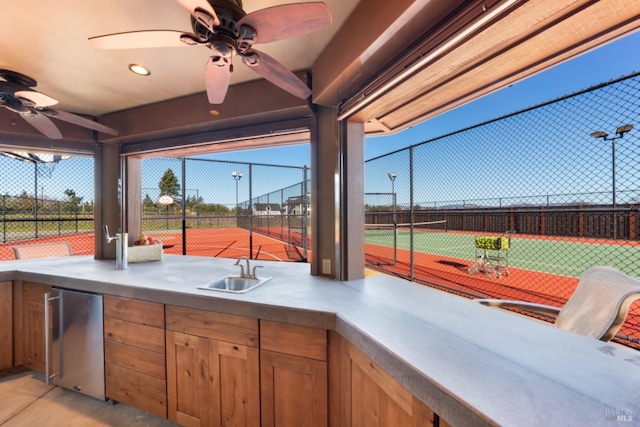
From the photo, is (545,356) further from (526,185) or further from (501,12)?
(526,185)

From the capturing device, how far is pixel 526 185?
385 centimetres

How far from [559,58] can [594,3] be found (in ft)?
0.92

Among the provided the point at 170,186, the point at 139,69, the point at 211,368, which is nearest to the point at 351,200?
the point at 211,368

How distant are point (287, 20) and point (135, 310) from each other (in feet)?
6.48

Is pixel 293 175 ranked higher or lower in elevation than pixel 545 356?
higher

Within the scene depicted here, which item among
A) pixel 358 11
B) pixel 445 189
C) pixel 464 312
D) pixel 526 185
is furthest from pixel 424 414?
pixel 445 189

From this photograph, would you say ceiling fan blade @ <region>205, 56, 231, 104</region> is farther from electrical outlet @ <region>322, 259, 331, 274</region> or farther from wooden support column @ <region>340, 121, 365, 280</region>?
electrical outlet @ <region>322, 259, 331, 274</region>

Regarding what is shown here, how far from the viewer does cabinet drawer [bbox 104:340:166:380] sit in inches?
65.0

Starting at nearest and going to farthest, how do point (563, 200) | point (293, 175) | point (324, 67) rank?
1. point (324, 67)
2. point (563, 200)
3. point (293, 175)

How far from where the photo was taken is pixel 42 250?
2.84 metres

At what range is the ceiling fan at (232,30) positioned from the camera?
94 centimetres

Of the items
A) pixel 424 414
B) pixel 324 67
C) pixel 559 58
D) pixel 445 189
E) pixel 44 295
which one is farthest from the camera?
pixel 445 189

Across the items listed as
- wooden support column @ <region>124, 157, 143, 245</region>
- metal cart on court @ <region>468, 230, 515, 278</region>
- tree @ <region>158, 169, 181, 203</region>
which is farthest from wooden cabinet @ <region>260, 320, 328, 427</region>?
metal cart on court @ <region>468, 230, 515, 278</region>

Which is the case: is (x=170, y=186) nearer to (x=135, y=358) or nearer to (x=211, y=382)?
(x=135, y=358)
